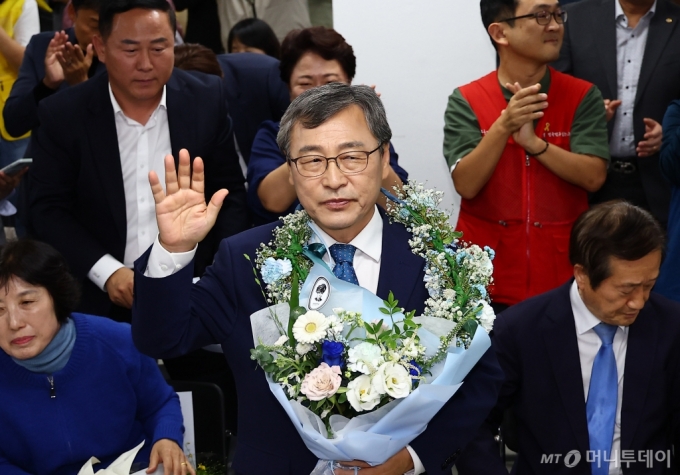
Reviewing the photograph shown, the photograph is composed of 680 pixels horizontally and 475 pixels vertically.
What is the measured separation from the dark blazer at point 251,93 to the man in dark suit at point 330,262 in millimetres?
1881

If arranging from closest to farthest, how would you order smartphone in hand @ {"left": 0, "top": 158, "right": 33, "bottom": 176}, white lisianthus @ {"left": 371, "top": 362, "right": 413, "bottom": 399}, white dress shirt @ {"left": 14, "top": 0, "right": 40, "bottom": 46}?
white lisianthus @ {"left": 371, "top": 362, "right": 413, "bottom": 399}, smartphone in hand @ {"left": 0, "top": 158, "right": 33, "bottom": 176}, white dress shirt @ {"left": 14, "top": 0, "right": 40, "bottom": 46}

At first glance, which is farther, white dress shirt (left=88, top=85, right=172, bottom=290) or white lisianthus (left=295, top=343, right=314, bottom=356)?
white dress shirt (left=88, top=85, right=172, bottom=290)

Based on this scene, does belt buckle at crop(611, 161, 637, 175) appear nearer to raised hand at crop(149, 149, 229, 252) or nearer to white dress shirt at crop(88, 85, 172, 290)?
white dress shirt at crop(88, 85, 172, 290)

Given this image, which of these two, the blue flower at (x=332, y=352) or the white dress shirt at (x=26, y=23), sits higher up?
the white dress shirt at (x=26, y=23)

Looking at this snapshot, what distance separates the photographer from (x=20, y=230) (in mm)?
4641

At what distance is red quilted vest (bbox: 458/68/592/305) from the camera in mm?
3617

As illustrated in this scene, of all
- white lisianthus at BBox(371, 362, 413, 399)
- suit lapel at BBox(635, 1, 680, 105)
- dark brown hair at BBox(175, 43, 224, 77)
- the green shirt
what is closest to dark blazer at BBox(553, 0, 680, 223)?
suit lapel at BBox(635, 1, 680, 105)

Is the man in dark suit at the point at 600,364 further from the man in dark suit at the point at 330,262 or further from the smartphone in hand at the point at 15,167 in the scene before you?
the smartphone in hand at the point at 15,167

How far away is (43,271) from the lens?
3221 millimetres

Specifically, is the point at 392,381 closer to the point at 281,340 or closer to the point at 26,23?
the point at 281,340

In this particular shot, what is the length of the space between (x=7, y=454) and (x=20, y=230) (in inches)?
68.1

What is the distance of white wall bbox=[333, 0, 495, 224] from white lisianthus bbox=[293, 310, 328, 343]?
2.42 meters

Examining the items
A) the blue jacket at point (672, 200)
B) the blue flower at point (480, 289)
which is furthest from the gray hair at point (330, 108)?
the blue jacket at point (672, 200)

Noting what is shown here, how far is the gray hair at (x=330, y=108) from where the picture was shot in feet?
7.46
